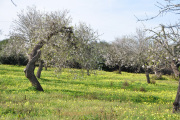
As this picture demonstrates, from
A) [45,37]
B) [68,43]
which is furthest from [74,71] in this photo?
[45,37]

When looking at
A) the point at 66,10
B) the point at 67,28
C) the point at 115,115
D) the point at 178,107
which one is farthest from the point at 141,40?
the point at 115,115

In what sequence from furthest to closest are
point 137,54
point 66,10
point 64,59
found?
point 137,54, point 66,10, point 64,59

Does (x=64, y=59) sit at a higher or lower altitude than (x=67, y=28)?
lower

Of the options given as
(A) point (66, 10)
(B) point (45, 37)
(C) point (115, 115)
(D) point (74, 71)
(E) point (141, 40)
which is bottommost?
(C) point (115, 115)

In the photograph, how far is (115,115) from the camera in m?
8.45

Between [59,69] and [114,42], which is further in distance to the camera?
[114,42]

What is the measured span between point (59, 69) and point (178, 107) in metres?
8.28

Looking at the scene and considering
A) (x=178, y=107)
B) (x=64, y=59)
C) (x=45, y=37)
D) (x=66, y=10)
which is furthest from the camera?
(x=66, y=10)

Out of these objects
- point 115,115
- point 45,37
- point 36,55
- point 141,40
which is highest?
point 141,40

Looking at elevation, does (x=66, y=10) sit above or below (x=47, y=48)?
above

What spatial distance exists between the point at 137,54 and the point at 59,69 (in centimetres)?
1795

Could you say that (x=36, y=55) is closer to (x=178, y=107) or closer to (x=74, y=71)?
(x=74, y=71)

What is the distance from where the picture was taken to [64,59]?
14766 millimetres

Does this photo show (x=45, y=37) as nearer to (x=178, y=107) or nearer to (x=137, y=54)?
(x=178, y=107)
